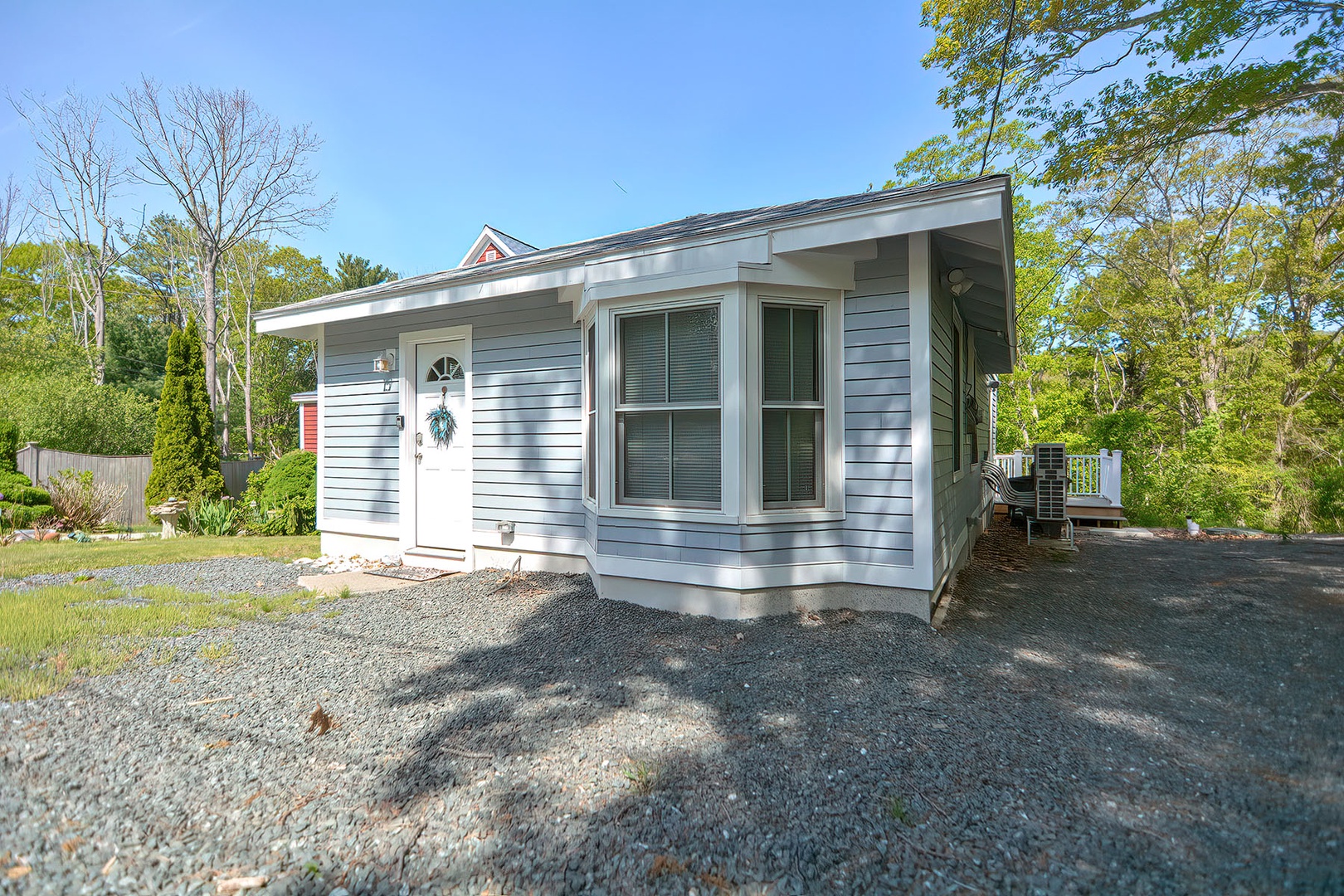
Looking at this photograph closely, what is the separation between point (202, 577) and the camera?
20.0ft

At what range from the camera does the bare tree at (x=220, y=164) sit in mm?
15719

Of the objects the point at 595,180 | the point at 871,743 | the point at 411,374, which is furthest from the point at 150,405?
the point at 871,743

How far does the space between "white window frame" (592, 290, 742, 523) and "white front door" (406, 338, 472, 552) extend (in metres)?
1.93

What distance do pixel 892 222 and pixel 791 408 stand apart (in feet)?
4.38

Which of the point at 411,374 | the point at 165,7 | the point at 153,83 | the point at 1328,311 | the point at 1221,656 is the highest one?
the point at 153,83

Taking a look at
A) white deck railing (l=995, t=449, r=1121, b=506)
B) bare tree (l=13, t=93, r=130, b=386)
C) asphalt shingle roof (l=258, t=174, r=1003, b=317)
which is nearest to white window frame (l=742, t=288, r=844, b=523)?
asphalt shingle roof (l=258, t=174, r=1003, b=317)

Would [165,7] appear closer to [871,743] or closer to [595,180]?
[595,180]

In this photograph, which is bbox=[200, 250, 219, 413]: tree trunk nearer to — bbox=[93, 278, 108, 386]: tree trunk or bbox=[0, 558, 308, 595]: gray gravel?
bbox=[93, 278, 108, 386]: tree trunk

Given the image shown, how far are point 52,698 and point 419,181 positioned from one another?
1660 cm

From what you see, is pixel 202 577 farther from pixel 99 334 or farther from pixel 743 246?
pixel 99 334

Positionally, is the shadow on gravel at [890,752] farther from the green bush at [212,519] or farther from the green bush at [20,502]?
the green bush at [20,502]

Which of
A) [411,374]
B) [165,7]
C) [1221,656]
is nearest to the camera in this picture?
[1221,656]

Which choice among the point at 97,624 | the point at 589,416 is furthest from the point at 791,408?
the point at 97,624

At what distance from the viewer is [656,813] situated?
215 centimetres
